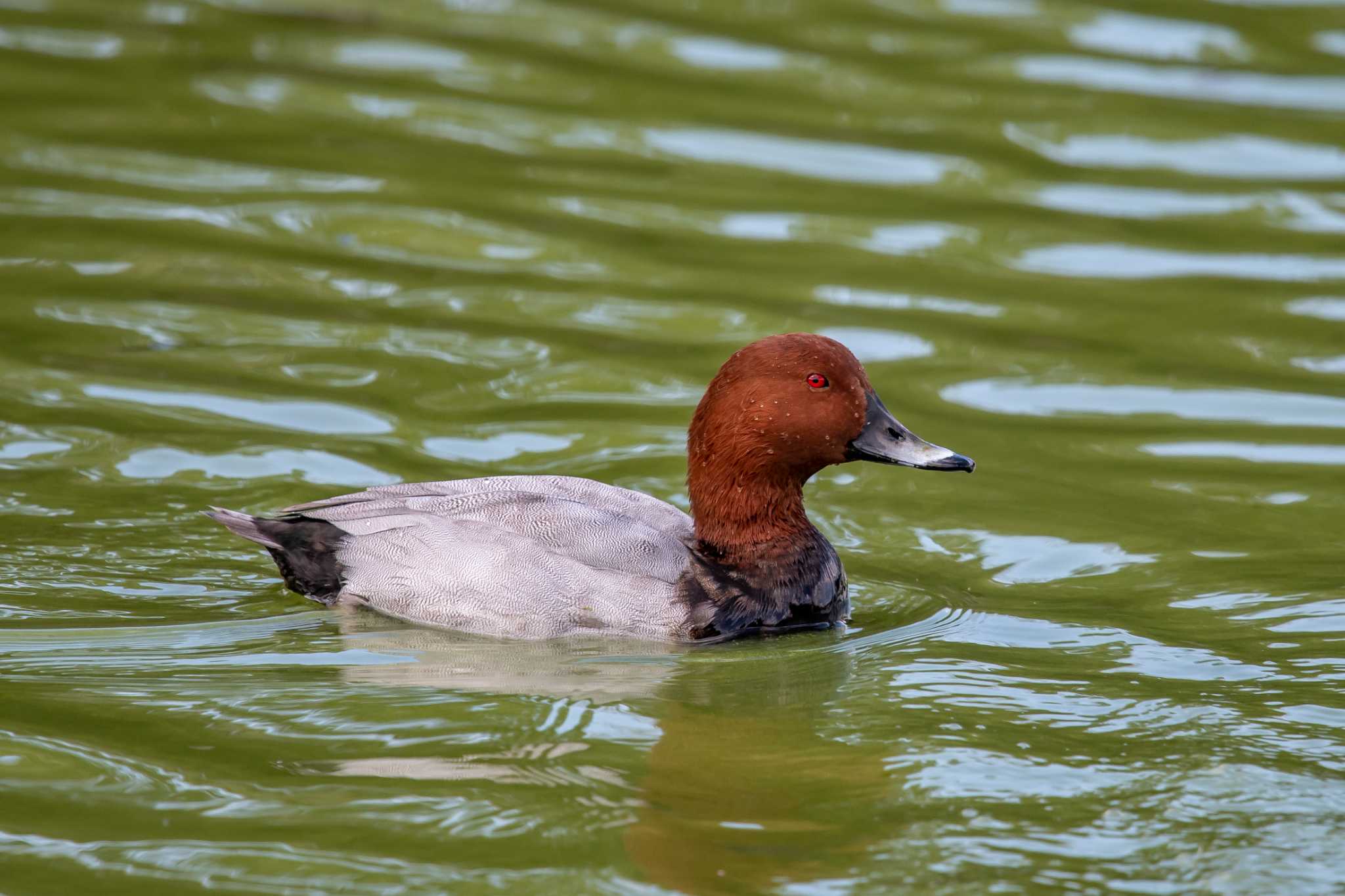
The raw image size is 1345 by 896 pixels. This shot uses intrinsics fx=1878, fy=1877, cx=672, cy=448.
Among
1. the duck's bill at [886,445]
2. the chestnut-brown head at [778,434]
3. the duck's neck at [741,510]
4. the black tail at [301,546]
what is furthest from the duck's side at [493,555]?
the duck's bill at [886,445]

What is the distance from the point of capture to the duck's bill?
22.4 ft

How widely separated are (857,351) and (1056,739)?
12.6 feet

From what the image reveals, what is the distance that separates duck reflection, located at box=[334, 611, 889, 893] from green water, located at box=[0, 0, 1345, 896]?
0.02 meters

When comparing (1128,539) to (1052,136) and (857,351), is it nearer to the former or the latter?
(857,351)

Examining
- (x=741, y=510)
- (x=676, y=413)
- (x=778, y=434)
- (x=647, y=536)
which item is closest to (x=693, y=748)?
(x=647, y=536)

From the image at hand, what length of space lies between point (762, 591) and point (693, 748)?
1.19m

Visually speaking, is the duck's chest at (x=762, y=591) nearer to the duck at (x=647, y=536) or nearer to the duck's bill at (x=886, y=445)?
the duck at (x=647, y=536)

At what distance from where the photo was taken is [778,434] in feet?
22.2

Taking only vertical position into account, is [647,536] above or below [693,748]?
above

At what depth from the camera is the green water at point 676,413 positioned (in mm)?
5031

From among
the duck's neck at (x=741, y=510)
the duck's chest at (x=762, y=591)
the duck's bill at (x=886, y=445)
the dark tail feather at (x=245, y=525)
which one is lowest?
the duck's chest at (x=762, y=591)

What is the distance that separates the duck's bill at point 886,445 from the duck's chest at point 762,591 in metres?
0.39

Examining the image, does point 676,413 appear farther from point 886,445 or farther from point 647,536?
point 647,536

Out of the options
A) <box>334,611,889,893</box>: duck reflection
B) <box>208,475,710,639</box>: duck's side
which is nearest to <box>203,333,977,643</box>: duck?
<box>208,475,710,639</box>: duck's side
